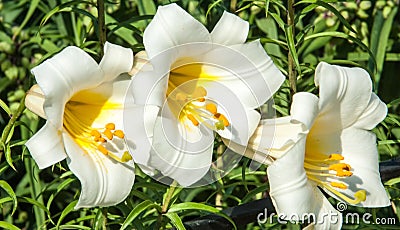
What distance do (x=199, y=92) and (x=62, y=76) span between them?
0.23 metres

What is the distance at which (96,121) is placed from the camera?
1215mm

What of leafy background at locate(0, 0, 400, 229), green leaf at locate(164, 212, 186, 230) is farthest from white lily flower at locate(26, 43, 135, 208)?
leafy background at locate(0, 0, 400, 229)

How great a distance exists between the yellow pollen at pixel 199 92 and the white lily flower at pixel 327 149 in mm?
111

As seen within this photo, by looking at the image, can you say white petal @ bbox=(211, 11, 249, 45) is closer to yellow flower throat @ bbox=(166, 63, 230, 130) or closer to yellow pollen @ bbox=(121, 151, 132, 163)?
yellow flower throat @ bbox=(166, 63, 230, 130)

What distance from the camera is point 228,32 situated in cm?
113

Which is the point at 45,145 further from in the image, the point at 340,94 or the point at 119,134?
the point at 340,94

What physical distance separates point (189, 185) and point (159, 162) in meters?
0.06

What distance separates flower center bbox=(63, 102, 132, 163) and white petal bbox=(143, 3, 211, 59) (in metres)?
0.14

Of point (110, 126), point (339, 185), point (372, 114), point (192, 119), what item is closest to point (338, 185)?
point (339, 185)

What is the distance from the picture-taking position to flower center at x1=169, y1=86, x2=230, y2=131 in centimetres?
118

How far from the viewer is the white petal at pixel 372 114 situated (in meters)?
1.22

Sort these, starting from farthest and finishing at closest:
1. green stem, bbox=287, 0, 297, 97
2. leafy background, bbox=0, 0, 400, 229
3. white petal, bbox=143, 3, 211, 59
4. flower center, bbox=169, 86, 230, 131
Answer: leafy background, bbox=0, 0, 400, 229 < green stem, bbox=287, 0, 297, 97 < flower center, bbox=169, 86, 230, 131 < white petal, bbox=143, 3, 211, 59

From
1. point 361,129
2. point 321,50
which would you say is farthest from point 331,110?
point 321,50

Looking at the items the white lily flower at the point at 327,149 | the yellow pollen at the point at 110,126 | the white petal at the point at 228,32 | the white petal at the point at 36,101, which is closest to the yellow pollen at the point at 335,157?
the white lily flower at the point at 327,149
